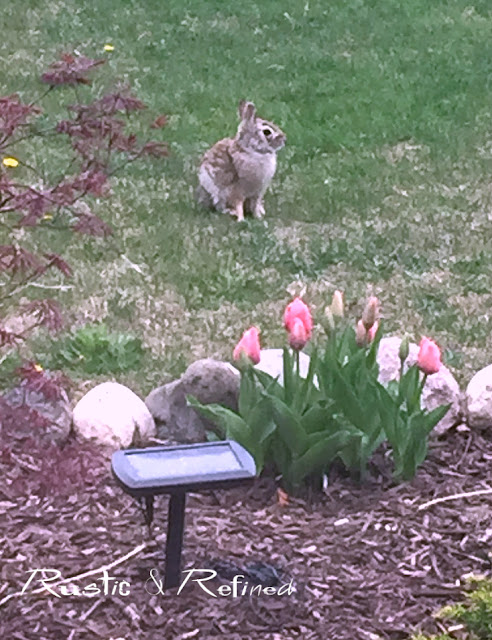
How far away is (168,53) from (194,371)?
7055 millimetres

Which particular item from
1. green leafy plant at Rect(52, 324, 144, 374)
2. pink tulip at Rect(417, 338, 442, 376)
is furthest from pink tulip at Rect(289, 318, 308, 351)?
green leafy plant at Rect(52, 324, 144, 374)

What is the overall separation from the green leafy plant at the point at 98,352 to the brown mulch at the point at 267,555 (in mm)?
1044

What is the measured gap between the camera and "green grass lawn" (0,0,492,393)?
583 centimetres

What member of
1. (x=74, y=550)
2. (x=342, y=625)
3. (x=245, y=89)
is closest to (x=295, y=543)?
(x=342, y=625)

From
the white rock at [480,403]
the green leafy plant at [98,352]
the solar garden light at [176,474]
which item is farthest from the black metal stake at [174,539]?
the green leafy plant at [98,352]

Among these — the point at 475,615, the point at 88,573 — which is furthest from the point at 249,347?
the point at 475,615

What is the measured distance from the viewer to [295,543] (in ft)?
12.2

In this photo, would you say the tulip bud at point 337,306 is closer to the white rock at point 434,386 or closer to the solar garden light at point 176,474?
the white rock at point 434,386

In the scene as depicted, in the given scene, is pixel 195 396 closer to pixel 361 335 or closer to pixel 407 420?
pixel 361 335

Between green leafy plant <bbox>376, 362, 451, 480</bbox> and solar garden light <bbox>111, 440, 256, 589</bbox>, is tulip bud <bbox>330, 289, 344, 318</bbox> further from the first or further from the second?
solar garden light <bbox>111, 440, 256, 589</bbox>

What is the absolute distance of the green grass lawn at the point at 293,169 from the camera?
5.83m

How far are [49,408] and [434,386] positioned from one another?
4.60 feet

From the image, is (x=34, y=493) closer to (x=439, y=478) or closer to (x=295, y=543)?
(x=295, y=543)

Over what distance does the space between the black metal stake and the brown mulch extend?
45mm
